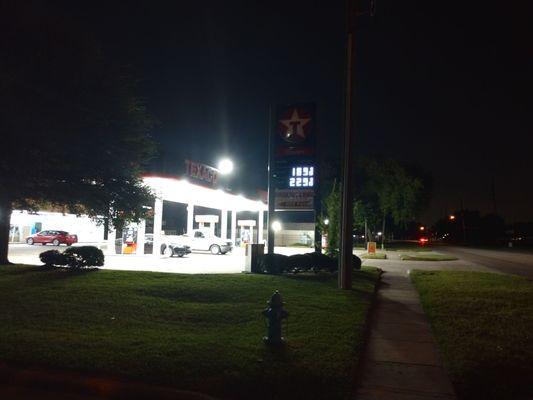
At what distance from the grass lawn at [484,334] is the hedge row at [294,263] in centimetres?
354

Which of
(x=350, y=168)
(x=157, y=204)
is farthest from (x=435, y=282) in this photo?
(x=157, y=204)

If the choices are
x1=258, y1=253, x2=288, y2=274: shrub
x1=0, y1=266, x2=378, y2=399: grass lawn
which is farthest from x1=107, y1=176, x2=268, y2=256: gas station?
x1=0, y1=266, x2=378, y2=399: grass lawn

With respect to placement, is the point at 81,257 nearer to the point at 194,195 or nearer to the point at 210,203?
the point at 194,195

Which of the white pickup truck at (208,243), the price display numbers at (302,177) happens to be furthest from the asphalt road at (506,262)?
the white pickup truck at (208,243)

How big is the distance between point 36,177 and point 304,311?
9673mm

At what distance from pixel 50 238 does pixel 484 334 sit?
3725 cm

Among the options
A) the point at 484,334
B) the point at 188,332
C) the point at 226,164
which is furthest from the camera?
the point at 226,164

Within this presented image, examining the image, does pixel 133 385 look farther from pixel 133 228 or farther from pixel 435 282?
pixel 133 228

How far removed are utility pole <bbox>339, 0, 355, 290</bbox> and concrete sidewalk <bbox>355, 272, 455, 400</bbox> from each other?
69.1 inches

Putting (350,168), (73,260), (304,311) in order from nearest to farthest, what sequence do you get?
(304,311) → (350,168) → (73,260)

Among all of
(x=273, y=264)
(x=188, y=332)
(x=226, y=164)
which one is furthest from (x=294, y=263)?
(x=226, y=164)

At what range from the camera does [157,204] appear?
1054 inches

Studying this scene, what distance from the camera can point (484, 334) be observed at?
26.6ft

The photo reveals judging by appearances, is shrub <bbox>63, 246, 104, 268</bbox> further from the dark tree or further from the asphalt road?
the asphalt road
